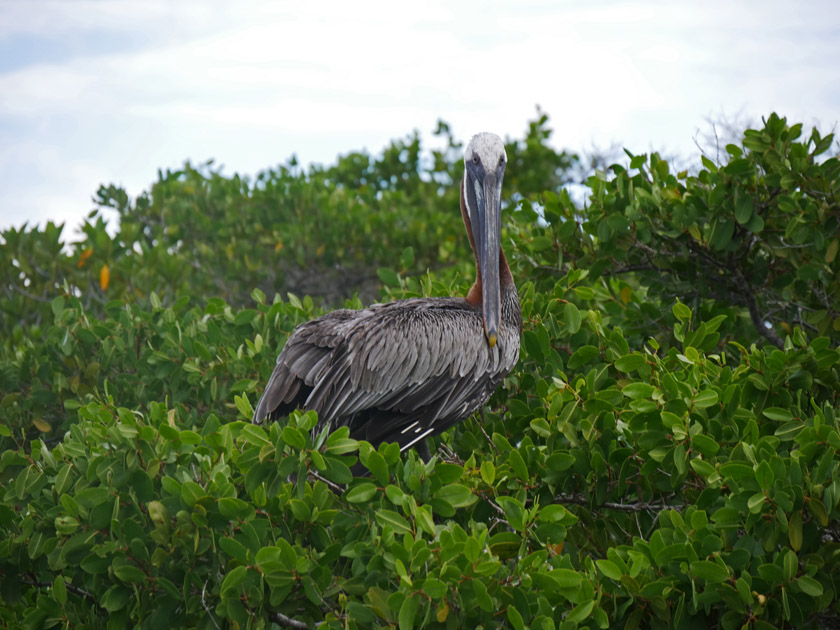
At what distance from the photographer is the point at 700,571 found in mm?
2727

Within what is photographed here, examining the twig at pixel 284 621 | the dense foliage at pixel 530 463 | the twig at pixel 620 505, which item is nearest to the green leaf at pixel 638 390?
the dense foliage at pixel 530 463


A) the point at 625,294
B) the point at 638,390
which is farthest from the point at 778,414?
the point at 625,294

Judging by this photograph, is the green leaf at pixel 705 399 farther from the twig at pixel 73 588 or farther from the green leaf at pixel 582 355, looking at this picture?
the twig at pixel 73 588

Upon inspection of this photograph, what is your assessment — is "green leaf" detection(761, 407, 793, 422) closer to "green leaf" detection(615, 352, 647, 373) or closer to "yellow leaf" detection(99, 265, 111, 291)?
"green leaf" detection(615, 352, 647, 373)

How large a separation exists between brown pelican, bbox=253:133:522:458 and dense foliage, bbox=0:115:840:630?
0.22 metres

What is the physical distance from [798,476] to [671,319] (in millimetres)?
2303

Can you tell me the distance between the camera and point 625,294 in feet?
17.7

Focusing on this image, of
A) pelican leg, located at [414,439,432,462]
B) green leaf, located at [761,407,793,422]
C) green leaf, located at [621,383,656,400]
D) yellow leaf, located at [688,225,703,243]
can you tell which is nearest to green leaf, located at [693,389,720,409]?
green leaf, located at [621,383,656,400]

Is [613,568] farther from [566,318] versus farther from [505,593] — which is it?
[566,318]

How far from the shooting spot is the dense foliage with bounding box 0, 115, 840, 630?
2.78 m

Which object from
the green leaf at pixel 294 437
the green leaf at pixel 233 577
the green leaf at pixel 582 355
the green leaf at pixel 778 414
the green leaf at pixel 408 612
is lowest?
the green leaf at pixel 408 612

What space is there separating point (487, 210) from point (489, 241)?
22 cm

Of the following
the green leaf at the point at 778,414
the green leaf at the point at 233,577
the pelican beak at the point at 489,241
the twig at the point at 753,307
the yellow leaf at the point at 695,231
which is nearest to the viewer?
the green leaf at the point at 233,577

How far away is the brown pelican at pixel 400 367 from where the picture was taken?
4094 mm
